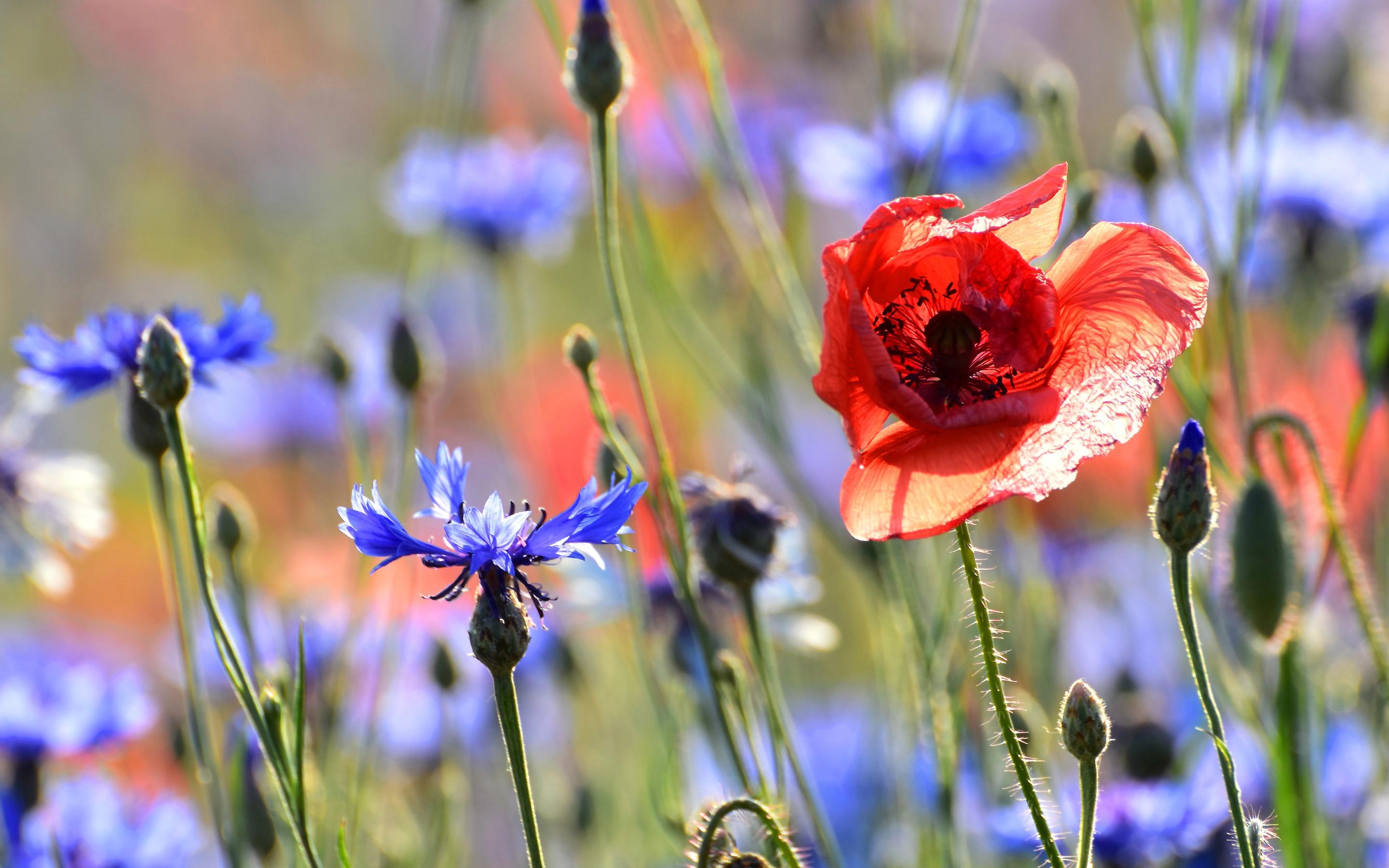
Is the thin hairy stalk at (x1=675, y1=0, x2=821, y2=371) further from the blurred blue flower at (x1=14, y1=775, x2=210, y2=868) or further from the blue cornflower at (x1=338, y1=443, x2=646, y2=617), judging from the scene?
the blurred blue flower at (x1=14, y1=775, x2=210, y2=868)

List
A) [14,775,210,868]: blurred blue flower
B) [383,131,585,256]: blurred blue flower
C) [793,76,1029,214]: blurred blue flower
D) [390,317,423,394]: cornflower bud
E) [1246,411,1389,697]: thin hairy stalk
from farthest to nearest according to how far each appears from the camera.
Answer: [383,131,585,256]: blurred blue flower → [793,76,1029,214]: blurred blue flower → [390,317,423,394]: cornflower bud → [14,775,210,868]: blurred blue flower → [1246,411,1389,697]: thin hairy stalk

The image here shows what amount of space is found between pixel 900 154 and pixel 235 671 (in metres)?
0.72

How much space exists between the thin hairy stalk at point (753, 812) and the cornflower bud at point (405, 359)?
15.7 inches

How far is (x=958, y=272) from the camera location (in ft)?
1.74

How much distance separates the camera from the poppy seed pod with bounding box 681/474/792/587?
2.18 ft

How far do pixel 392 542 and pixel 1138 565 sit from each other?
96cm

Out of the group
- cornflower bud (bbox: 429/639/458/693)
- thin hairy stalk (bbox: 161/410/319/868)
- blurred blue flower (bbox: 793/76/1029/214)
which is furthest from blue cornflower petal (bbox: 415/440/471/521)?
blurred blue flower (bbox: 793/76/1029/214)

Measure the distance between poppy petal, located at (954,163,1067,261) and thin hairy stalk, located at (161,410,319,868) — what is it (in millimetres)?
302

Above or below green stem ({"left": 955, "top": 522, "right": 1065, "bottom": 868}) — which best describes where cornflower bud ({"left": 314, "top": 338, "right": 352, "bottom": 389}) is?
above

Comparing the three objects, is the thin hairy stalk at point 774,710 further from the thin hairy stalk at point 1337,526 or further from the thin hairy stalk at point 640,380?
the thin hairy stalk at point 1337,526

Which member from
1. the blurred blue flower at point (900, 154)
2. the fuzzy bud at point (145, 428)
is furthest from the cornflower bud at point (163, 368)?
the blurred blue flower at point (900, 154)

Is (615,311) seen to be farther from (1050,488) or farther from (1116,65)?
(1116,65)

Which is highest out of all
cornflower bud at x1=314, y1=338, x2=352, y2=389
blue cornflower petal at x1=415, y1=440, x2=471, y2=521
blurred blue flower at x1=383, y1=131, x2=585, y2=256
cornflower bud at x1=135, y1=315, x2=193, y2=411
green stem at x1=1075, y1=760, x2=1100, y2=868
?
blurred blue flower at x1=383, y1=131, x2=585, y2=256

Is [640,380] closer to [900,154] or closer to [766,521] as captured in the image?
[766,521]
